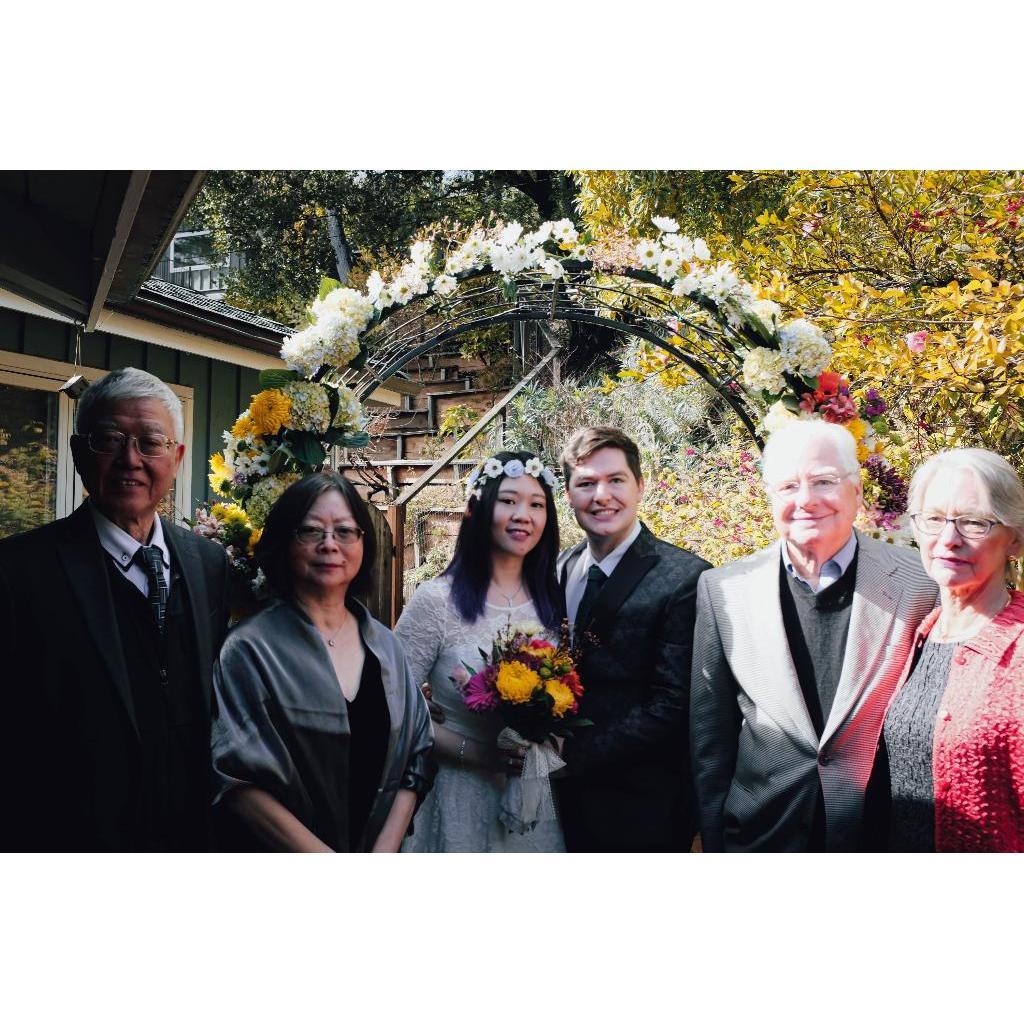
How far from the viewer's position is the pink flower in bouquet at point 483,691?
2.86m

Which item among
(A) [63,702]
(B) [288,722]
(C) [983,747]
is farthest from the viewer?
(B) [288,722]

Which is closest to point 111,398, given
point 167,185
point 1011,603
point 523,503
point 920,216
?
point 167,185

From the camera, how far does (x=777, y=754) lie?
2816 millimetres

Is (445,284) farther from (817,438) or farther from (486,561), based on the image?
(817,438)

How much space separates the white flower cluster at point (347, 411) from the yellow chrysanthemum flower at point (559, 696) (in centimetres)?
129

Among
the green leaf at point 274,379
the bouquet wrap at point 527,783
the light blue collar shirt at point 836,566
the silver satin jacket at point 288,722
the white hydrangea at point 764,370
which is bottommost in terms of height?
the bouquet wrap at point 527,783

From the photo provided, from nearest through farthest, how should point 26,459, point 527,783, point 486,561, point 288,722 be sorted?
point 288,722, point 527,783, point 486,561, point 26,459

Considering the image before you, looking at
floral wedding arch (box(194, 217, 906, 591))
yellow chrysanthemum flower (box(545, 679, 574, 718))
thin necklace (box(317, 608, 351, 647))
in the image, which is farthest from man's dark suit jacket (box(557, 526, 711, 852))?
floral wedding arch (box(194, 217, 906, 591))

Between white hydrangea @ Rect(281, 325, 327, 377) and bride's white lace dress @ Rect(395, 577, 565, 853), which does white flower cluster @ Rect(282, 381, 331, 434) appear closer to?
white hydrangea @ Rect(281, 325, 327, 377)

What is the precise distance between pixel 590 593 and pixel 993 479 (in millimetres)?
1236

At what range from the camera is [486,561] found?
309 cm

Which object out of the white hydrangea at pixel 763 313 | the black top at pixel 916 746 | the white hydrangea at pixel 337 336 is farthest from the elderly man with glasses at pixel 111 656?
the white hydrangea at pixel 763 313

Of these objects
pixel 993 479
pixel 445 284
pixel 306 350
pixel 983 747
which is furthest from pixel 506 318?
pixel 983 747

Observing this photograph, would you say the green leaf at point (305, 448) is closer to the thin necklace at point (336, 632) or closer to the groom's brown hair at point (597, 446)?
the thin necklace at point (336, 632)
